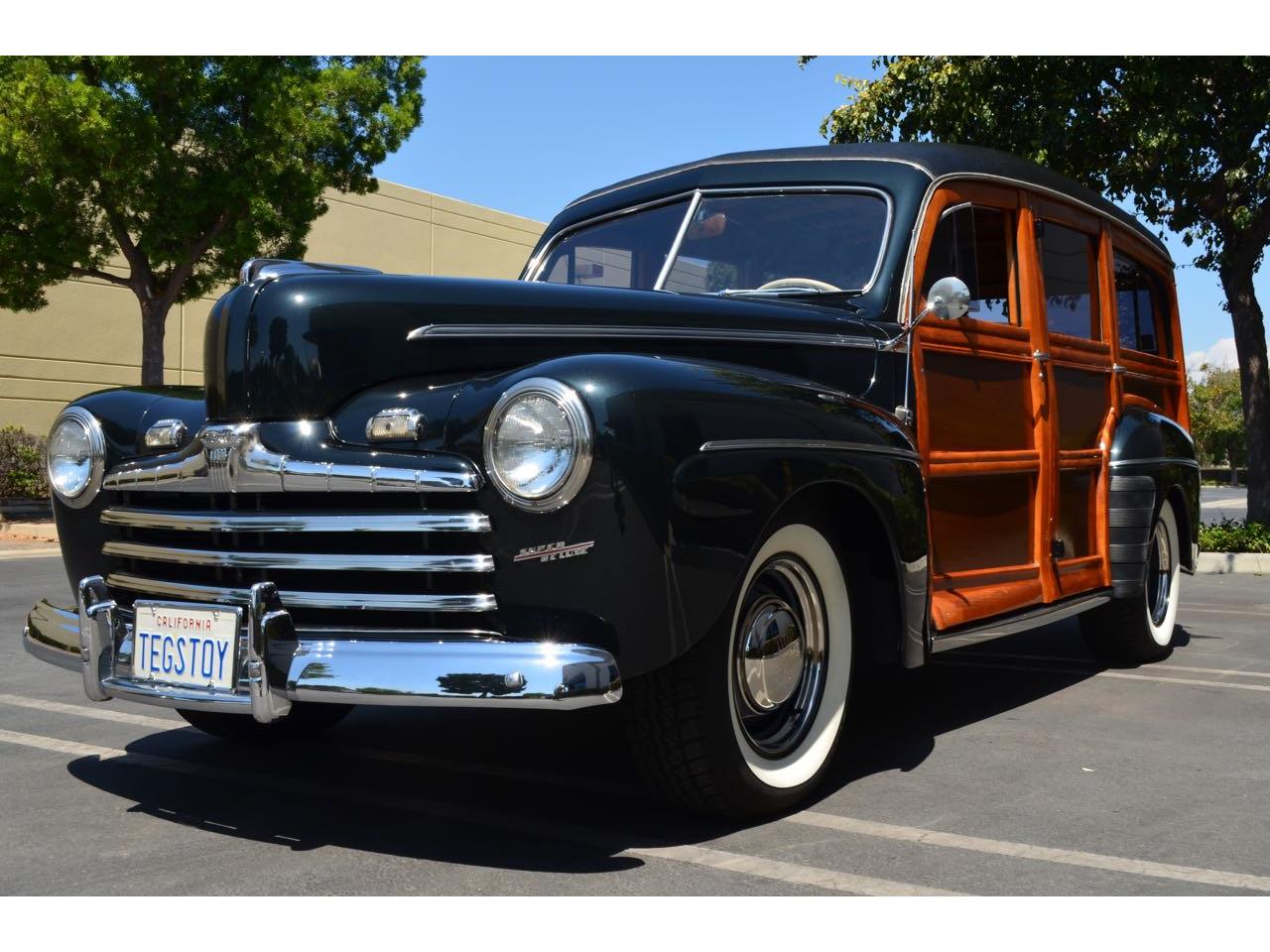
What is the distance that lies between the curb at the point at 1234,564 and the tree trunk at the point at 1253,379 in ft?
5.84

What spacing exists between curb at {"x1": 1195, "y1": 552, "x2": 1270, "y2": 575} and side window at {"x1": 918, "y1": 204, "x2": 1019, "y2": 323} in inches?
313

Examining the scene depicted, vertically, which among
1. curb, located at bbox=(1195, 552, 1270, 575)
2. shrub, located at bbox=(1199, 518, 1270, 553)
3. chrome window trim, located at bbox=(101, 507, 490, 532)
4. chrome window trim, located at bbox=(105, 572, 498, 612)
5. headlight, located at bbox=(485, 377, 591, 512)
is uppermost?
headlight, located at bbox=(485, 377, 591, 512)

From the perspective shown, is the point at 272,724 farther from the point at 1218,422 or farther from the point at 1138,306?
the point at 1218,422

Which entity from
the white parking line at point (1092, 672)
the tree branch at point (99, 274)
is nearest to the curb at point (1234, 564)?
the white parking line at point (1092, 672)

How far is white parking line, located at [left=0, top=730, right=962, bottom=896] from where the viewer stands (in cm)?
290

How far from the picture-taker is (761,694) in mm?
3479

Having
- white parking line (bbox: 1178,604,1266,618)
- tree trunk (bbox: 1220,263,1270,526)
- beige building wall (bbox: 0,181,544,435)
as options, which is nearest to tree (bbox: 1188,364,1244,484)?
beige building wall (bbox: 0,181,544,435)

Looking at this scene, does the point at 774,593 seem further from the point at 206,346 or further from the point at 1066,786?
the point at 206,346

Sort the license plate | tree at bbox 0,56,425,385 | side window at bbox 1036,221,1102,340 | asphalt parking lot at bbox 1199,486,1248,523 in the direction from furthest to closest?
asphalt parking lot at bbox 1199,486,1248,523 → tree at bbox 0,56,425,385 → side window at bbox 1036,221,1102,340 → the license plate

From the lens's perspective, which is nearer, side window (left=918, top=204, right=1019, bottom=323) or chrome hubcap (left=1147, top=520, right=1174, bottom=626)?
side window (left=918, top=204, right=1019, bottom=323)

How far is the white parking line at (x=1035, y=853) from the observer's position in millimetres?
2949

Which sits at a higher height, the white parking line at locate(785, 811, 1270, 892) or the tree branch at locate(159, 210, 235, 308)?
the tree branch at locate(159, 210, 235, 308)

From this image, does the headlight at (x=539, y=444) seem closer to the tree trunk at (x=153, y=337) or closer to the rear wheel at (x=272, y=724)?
the rear wheel at (x=272, y=724)

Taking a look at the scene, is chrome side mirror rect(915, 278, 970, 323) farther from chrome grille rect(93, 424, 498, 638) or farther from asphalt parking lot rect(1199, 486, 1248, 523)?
asphalt parking lot rect(1199, 486, 1248, 523)
